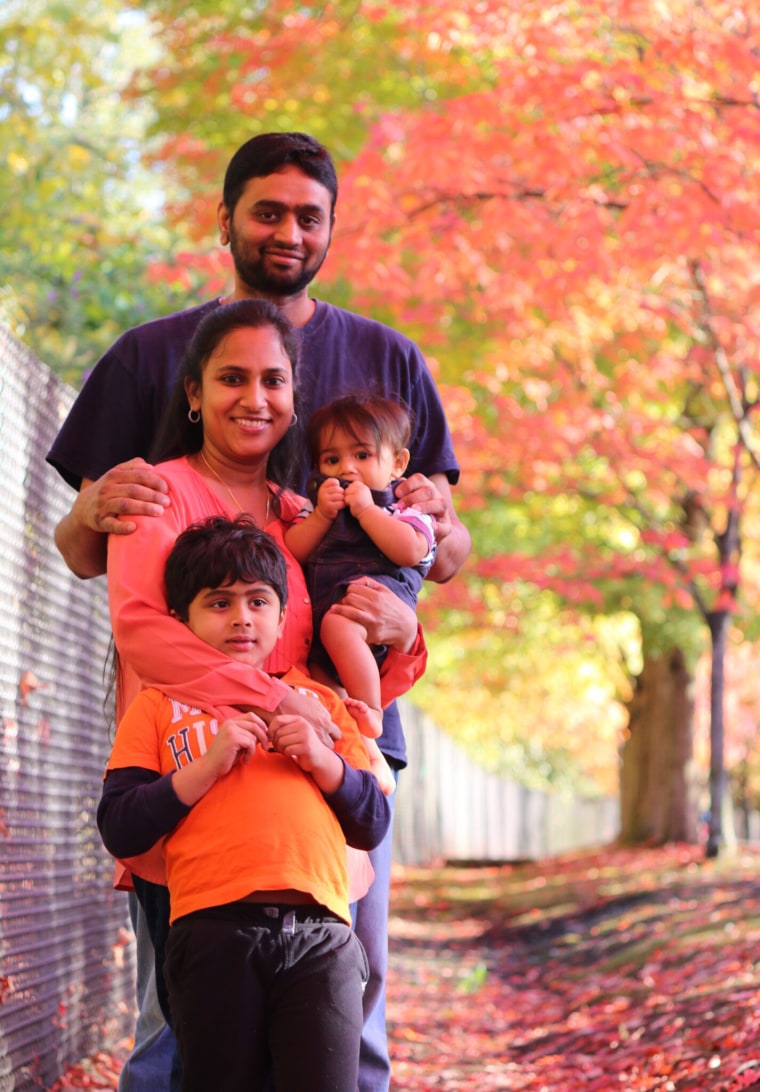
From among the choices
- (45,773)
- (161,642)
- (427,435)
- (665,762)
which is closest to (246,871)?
(161,642)

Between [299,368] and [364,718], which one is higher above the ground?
[299,368]

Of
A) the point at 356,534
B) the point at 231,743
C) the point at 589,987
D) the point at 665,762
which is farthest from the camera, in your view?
the point at 665,762

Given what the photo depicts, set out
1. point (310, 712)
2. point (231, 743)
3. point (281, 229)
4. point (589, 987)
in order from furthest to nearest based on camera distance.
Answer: point (589, 987), point (281, 229), point (310, 712), point (231, 743)

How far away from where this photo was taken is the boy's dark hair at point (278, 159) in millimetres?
3465

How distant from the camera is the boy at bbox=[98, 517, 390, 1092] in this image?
256 cm

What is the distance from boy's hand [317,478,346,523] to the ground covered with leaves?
2.63 meters

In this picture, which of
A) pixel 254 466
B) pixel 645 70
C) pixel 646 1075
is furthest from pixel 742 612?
pixel 254 466

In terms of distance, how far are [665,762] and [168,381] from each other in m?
13.1

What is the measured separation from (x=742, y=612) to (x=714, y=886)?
523cm

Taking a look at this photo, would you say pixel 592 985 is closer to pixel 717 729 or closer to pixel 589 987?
pixel 589 987

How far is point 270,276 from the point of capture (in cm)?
350

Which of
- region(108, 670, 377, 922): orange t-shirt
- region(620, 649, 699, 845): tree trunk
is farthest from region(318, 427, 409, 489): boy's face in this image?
region(620, 649, 699, 845): tree trunk

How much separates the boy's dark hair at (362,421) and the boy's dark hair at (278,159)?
1.92 ft

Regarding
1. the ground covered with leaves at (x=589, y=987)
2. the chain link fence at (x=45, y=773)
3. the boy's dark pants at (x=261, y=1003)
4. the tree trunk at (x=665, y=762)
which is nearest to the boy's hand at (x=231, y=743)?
the boy's dark pants at (x=261, y=1003)
